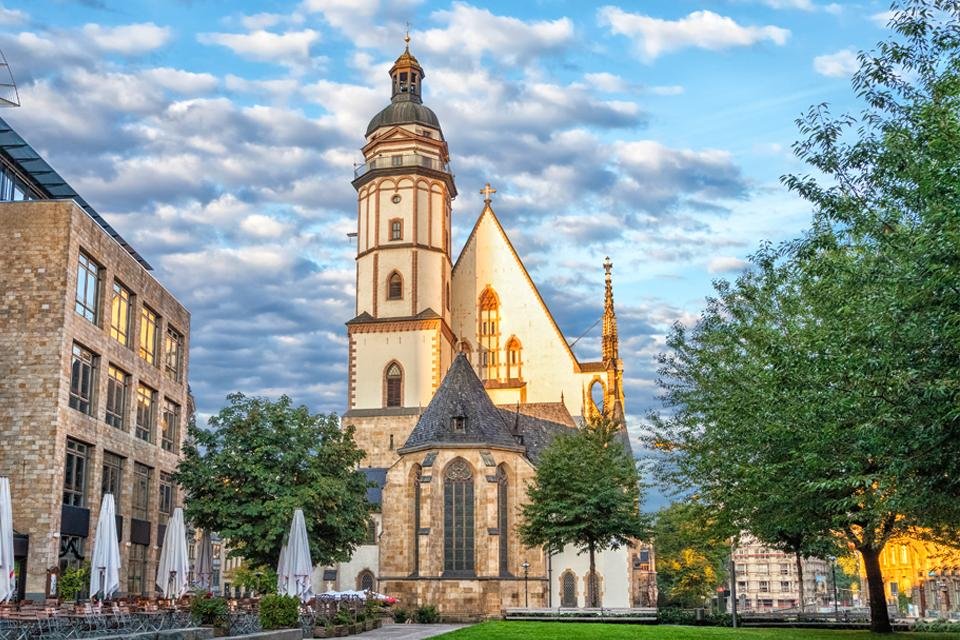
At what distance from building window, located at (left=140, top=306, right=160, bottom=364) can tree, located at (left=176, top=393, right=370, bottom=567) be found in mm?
5167

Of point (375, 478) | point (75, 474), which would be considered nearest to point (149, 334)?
point (75, 474)

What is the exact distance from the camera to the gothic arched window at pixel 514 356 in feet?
243

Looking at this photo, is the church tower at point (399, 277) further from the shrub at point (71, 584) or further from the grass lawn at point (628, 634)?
the grass lawn at point (628, 634)

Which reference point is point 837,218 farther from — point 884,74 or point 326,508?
point 326,508

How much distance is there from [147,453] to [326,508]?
8.72 m

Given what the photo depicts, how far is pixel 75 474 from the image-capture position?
1353 inches

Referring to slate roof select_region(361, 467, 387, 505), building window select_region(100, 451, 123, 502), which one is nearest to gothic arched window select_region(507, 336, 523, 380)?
slate roof select_region(361, 467, 387, 505)

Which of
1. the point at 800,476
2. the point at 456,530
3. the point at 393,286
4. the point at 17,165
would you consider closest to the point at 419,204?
the point at 393,286

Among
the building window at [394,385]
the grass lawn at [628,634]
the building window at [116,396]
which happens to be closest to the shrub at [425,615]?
the building window at [116,396]

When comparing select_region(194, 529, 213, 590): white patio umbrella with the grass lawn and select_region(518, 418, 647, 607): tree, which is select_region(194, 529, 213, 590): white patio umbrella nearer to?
the grass lawn

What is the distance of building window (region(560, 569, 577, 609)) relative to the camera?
55.9 metres

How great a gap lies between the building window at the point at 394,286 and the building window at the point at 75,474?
37727 mm

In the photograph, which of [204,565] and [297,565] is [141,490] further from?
[297,565]

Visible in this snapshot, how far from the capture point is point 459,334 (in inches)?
2950
